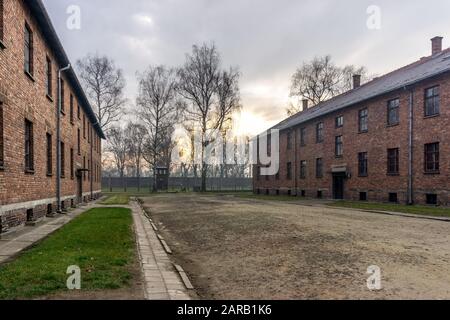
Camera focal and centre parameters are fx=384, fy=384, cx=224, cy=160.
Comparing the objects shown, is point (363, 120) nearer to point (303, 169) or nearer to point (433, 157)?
point (433, 157)

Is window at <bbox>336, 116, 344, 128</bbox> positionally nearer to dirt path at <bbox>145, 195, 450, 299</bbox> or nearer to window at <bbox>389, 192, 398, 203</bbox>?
window at <bbox>389, 192, 398, 203</bbox>

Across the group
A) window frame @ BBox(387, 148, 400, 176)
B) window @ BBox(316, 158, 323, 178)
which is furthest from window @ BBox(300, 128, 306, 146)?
window frame @ BBox(387, 148, 400, 176)

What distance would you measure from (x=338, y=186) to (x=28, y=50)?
77.2 feet

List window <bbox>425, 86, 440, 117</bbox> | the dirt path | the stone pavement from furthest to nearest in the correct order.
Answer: window <bbox>425, 86, 440, 117</bbox> → the dirt path → the stone pavement

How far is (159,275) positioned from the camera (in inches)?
212

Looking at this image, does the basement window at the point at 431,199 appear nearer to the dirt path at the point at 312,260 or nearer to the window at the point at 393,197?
the window at the point at 393,197

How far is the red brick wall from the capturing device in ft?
64.8

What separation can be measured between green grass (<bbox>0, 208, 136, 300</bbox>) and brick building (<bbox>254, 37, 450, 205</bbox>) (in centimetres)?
1760

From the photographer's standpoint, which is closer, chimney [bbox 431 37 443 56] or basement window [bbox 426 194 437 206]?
basement window [bbox 426 194 437 206]

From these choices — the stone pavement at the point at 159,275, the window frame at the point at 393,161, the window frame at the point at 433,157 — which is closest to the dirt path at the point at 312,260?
the stone pavement at the point at 159,275
